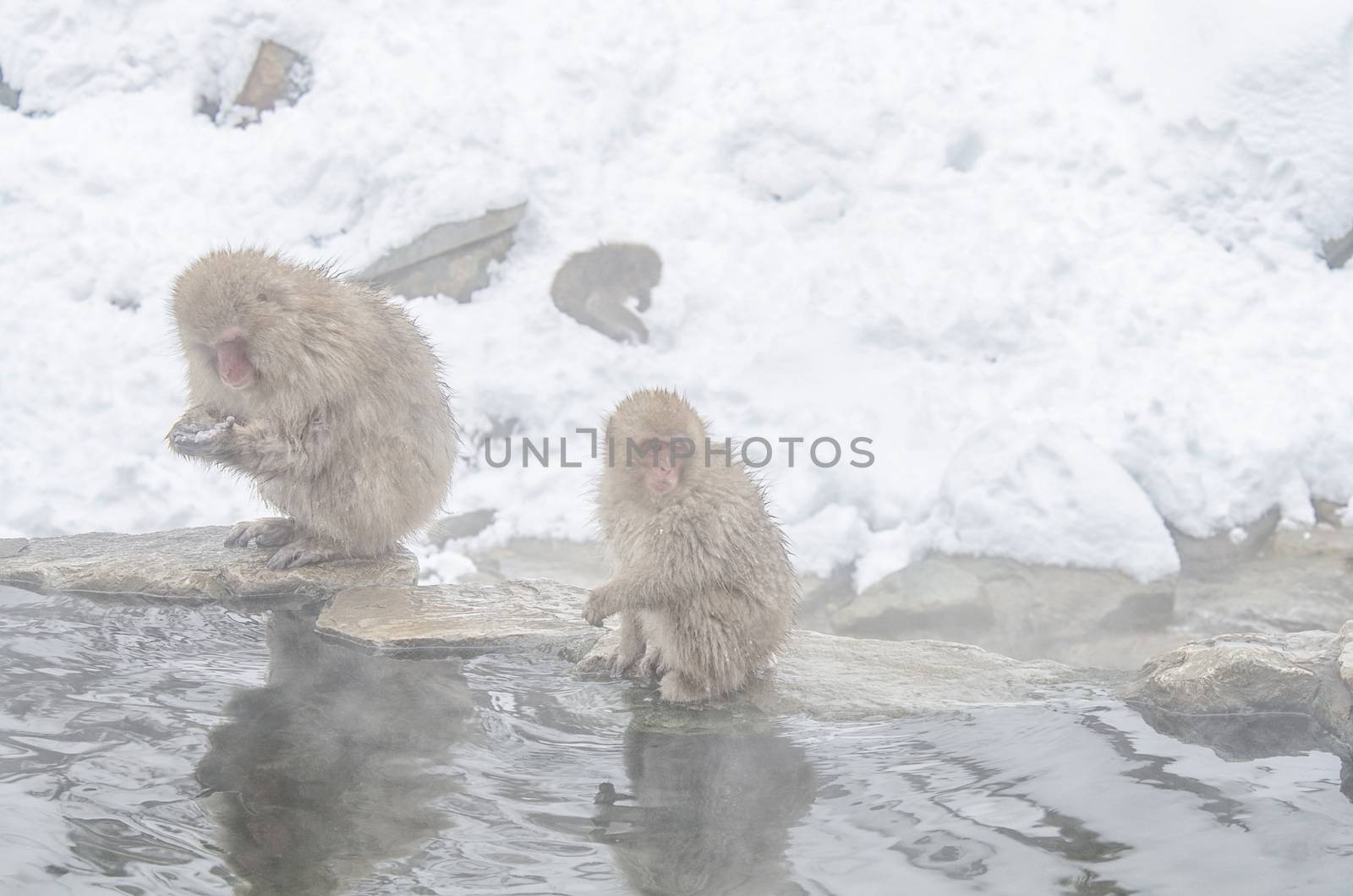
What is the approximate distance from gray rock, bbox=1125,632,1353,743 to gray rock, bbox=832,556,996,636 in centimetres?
309

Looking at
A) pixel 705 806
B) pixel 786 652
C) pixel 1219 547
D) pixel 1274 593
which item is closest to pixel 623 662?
pixel 786 652

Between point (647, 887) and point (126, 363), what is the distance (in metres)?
6.21

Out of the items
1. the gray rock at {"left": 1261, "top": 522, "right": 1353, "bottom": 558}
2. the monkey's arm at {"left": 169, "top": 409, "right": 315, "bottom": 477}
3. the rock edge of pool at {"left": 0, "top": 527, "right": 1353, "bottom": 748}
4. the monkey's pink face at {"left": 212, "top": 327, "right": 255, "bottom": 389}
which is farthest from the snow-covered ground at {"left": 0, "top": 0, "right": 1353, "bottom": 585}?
the monkey's pink face at {"left": 212, "top": 327, "right": 255, "bottom": 389}

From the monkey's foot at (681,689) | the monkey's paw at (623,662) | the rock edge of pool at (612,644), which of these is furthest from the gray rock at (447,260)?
the monkey's foot at (681,689)

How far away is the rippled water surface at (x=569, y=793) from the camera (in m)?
2.03

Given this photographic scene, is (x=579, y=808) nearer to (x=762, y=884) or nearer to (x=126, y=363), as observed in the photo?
(x=762, y=884)

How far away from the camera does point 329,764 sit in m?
2.44

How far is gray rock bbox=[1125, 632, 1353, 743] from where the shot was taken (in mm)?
2559

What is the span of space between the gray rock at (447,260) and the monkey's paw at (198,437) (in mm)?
4050

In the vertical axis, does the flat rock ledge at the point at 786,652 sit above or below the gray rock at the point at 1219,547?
below

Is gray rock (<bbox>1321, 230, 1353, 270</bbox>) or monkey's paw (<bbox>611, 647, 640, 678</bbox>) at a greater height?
gray rock (<bbox>1321, 230, 1353, 270</bbox>)

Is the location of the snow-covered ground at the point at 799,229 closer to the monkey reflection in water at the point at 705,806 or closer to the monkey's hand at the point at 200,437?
the monkey's hand at the point at 200,437

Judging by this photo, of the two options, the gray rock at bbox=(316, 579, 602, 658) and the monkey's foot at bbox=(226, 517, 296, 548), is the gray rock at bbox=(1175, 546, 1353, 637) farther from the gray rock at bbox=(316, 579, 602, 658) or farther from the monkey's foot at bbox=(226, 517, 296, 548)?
the monkey's foot at bbox=(226, 517, 296, 548)

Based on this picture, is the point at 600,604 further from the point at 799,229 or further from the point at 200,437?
the point at 799,229
